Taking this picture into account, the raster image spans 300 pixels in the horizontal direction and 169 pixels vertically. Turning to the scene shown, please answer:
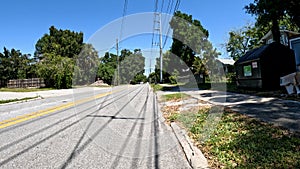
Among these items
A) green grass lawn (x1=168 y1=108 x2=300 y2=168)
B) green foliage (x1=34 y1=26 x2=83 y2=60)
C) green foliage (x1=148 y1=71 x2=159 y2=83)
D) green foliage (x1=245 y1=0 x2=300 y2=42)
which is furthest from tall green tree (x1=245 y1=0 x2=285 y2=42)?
green foliage (x1=34 y1=26 x2=83 y2=60)

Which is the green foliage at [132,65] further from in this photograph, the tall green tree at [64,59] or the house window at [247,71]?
the house window at [247,71]

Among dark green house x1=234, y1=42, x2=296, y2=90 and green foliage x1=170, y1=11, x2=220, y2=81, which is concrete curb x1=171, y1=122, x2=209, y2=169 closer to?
dark green house x1=234, y1=42, x2=296, y2=90

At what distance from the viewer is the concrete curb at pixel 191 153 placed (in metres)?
2.77

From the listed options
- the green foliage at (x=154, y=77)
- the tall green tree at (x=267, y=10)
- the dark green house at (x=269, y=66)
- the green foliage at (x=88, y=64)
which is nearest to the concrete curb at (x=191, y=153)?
the dark green house at (x=269, y=66)

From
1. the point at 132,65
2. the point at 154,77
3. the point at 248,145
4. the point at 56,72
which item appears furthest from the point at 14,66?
the point at 248,145

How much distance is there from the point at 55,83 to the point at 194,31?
873 inches

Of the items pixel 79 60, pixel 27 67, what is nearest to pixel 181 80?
pixel 79 60

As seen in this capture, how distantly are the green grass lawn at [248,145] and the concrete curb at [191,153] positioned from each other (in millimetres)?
96

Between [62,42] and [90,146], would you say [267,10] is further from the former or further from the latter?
[62,42]

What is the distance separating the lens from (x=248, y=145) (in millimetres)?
3221

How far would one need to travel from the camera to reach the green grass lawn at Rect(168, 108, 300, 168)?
263cm

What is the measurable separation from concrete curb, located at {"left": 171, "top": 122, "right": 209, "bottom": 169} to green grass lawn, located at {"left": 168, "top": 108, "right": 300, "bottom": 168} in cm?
10

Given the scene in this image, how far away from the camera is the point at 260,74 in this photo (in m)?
10.6

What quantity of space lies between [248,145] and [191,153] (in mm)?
876
